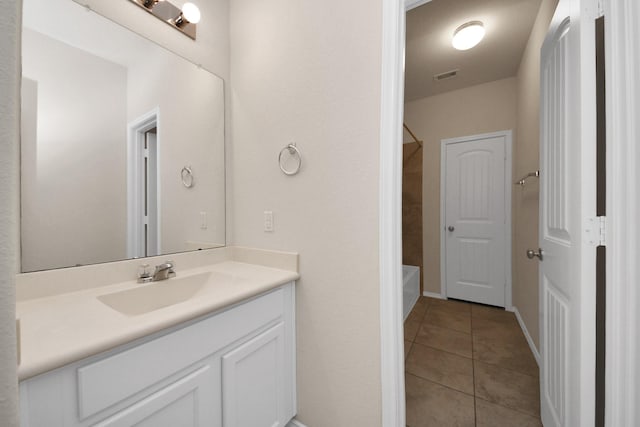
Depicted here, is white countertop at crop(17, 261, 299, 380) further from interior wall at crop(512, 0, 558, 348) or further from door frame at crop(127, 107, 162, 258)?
interior wall at crop(512, 0, 558, 348)

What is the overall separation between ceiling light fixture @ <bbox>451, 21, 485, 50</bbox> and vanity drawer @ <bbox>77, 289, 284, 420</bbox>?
251cm

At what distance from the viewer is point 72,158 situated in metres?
1.03

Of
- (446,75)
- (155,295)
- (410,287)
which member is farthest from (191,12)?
(410,287)

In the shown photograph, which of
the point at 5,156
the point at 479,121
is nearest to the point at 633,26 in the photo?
the point at 5,156

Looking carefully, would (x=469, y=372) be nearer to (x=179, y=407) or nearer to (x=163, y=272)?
(x=179, y=407)

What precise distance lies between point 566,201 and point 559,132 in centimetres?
32

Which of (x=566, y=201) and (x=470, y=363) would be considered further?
(x=470, y=363)

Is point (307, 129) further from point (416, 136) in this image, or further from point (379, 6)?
point (416, 136)

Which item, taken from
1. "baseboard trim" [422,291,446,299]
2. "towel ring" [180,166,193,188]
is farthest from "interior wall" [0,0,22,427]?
"baseboard trim" [422,291,446,299]

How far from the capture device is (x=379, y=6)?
3.41ft

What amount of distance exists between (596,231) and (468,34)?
6.25ft

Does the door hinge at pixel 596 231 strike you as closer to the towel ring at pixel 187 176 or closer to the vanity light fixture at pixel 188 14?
the towel ring at pixel 187 176

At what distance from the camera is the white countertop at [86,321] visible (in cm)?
59

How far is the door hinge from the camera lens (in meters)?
0.84
